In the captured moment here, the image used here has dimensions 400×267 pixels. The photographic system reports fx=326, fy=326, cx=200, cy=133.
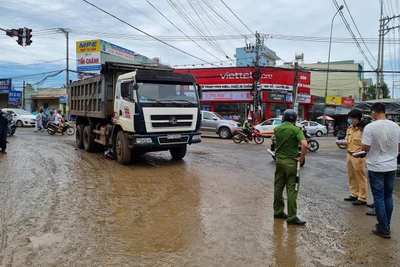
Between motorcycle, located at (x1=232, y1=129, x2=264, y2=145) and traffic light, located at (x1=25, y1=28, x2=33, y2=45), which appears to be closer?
traffic light, located at (x1=25, y1=28, x2=33, y2=45)

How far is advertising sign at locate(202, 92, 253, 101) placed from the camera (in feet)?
97.4

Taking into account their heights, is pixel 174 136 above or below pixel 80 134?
above

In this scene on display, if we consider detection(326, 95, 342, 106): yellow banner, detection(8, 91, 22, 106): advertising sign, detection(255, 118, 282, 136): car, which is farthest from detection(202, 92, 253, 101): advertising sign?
detection(8, 91, 22, 106): advertising sign

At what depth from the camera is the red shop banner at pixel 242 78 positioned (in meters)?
29.8

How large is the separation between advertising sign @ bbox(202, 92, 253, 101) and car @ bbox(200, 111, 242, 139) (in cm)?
922

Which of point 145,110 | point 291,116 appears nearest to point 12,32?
point 145,110

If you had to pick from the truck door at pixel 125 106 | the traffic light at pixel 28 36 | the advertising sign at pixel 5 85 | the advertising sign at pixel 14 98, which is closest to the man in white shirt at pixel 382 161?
the truck door at pixel 125 106

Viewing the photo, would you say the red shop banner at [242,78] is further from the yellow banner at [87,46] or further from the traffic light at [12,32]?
the traffic light at [12,32]

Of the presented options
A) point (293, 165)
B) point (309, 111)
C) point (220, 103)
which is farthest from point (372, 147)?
point (309, 111)

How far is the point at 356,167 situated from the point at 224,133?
48.3 ft

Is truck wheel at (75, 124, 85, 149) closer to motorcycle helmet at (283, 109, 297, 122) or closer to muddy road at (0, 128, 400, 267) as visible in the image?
muddy road at (0, 128, 400, 267)

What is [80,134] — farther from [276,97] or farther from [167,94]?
[276,97]

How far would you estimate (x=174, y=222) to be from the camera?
15.6 feet

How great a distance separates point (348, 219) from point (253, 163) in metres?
5.44
